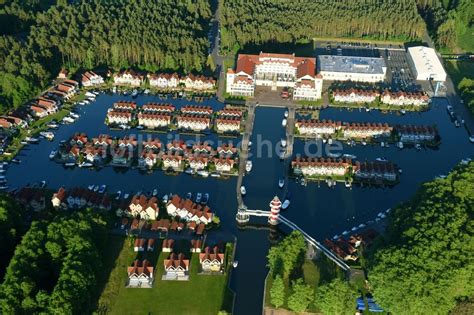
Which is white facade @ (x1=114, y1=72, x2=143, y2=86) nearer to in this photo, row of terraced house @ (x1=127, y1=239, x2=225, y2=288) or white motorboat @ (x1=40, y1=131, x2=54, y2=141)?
white motorboat @ (x1=40, y1=131, x2=54, y2=141)

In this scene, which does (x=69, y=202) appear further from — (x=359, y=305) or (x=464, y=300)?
(x=464, y=300)

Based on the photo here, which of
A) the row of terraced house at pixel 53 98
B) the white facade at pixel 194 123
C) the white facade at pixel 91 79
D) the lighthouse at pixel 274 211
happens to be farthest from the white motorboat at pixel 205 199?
the white facade at pixel 91 79

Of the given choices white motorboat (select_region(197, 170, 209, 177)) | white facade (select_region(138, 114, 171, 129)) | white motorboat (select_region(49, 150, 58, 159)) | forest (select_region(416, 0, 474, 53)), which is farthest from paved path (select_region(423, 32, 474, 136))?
white motorboat (select_region(49, 150, 58, 159))

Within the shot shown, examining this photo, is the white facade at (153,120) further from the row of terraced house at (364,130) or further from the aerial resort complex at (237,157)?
the row of terraced house at (364,130)

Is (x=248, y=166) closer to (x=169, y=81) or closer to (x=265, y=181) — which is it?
(x=265, y=181)

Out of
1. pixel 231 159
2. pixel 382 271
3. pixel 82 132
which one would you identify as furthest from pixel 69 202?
pixel 382 271

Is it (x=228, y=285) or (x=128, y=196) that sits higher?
(x=128, y=196)
